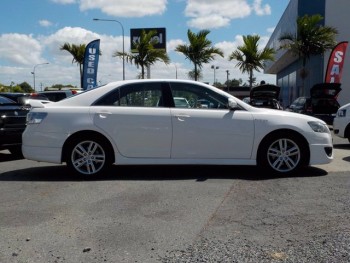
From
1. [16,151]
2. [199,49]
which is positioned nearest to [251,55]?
[199,49]

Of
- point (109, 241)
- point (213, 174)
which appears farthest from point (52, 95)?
point (109, 241)

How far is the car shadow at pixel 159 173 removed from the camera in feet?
23.1

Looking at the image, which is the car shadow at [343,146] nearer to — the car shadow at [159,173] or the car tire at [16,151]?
the car shadow at [159,173]

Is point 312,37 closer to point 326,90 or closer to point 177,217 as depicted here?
point 326,90

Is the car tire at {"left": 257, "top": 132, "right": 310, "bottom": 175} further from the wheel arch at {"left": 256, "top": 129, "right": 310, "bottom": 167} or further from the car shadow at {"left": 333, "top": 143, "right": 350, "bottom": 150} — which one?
the car shadow at {"left": 333, "top": 143, "right": 350, "bottom": 150}

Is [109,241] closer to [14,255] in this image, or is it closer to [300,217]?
[14,255]

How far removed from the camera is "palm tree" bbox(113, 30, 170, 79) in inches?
968

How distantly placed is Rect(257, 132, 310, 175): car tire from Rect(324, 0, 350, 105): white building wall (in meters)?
24.4

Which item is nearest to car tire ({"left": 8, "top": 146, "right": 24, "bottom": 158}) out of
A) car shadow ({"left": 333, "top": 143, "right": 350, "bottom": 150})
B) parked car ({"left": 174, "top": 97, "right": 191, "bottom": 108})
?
parked car ({"left": 174, "top": 97, "right": 191, "bottom": 108})

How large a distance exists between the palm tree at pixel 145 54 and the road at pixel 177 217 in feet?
58.9

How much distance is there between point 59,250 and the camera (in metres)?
3.95

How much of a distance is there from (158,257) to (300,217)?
1.79m

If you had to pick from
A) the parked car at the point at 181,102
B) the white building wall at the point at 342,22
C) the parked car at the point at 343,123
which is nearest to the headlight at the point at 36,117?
the parked car at the point at 181,102

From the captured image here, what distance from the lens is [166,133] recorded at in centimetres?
698
